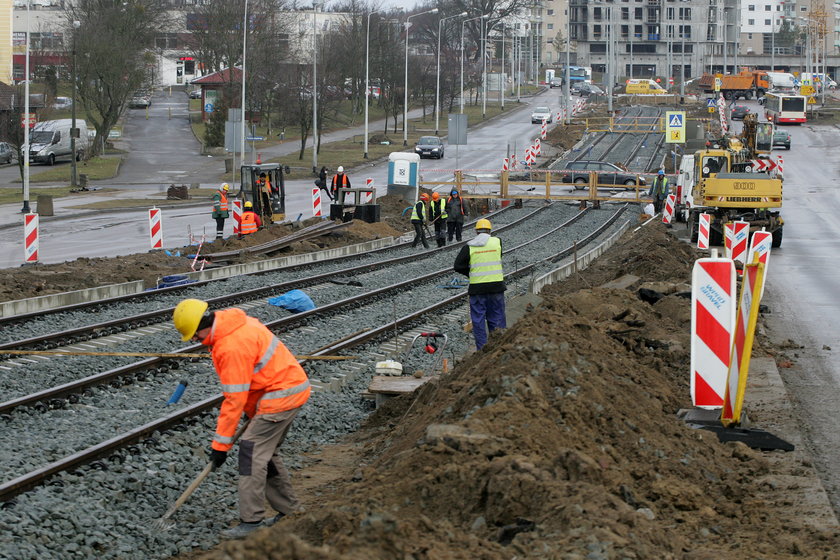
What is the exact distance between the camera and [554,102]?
113m

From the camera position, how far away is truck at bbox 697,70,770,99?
104500 millimetres

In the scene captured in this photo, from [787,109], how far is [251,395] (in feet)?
270

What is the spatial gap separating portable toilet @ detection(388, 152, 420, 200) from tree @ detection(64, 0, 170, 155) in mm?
26701

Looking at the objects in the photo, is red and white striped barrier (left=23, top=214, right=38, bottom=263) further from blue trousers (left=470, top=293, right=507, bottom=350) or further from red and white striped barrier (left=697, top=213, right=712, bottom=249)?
red and white striped barrier (left=697, top=213, right=712, bottom=249)

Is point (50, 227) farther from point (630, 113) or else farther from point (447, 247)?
point (630, 113)

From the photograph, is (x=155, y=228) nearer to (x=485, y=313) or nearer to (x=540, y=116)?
(x=485, y=313)

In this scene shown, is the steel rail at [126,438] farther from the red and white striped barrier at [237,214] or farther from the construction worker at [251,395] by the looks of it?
the red and white striped barrier at [237,214]

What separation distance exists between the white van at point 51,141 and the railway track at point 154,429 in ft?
145

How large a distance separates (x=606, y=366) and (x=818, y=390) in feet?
10.9

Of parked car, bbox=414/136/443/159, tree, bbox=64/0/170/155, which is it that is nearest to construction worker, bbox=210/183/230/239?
tree, bbox=64/0/170/155

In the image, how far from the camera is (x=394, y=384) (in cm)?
1179

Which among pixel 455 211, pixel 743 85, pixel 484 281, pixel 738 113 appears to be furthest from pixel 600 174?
pixel 743 85

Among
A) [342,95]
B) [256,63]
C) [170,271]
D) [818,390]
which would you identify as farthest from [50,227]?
[342,95]

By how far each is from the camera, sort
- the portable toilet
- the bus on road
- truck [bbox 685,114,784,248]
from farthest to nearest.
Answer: the bus on road → the portable toilet → truck [bbox 685,114,784,248]
